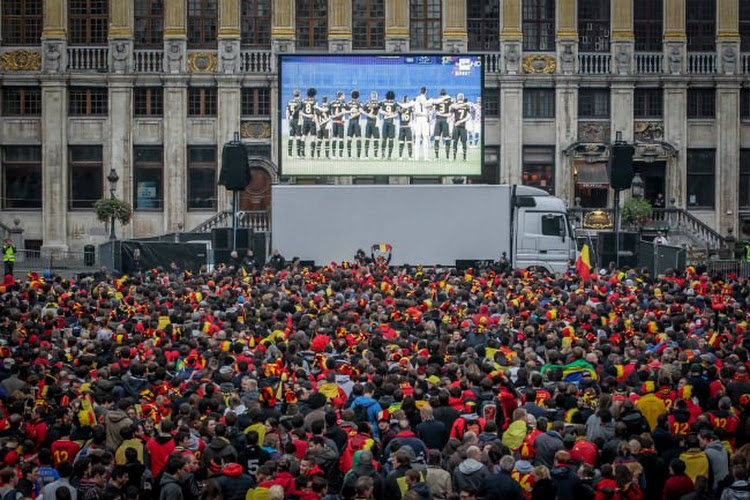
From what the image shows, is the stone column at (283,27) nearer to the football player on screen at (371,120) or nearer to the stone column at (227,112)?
the stone column at (227,112)

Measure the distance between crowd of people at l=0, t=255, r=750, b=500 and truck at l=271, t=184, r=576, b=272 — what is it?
13.5m

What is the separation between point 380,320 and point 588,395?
8.12m

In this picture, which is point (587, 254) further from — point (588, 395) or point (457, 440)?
point (457, 440)

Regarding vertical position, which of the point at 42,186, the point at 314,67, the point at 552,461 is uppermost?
the point at 314,67

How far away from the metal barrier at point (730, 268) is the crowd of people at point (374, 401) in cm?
1365

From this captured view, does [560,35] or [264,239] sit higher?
[560,35]

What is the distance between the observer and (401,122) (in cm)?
4594

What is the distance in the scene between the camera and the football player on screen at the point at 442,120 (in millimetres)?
46031

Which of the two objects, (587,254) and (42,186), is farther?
(42,186)

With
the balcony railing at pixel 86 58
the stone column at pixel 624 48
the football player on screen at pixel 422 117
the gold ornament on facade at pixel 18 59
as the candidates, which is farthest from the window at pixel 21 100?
the stone column at pixel 624 48

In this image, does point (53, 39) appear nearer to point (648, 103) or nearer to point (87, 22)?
point (87, 22)

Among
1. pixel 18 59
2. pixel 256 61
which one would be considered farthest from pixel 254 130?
pixel 18 59

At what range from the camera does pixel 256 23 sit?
2205 inches

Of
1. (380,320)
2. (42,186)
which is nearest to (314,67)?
(42,186)
